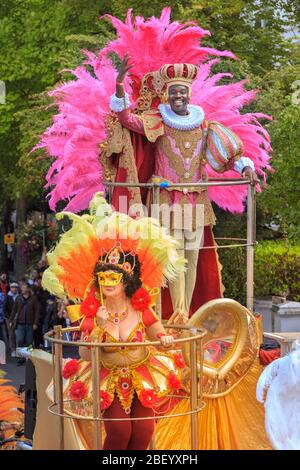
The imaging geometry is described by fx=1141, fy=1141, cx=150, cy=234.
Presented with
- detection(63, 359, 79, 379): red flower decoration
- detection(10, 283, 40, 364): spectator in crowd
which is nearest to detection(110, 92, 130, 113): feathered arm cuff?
detection(63, 359, 79, 379): red flower decoration

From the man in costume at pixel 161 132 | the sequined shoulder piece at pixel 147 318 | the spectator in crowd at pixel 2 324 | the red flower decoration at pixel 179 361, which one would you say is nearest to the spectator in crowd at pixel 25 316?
the spectator in crowd at pixel 2 324

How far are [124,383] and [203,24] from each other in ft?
42.6

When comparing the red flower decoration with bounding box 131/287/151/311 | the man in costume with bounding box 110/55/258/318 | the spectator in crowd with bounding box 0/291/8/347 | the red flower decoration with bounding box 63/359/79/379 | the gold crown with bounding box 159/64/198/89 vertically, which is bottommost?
the spectator in crowd with bounding box 0/291/8/347

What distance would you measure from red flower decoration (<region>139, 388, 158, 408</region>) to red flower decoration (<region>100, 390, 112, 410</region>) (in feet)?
0.60

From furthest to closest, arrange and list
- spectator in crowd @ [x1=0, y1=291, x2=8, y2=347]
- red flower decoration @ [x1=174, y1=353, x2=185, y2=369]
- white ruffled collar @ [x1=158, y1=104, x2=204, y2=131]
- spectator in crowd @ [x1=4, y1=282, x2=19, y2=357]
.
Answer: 1. spectator in crowd @ [x1=0, y1=291, x2=8, y2=347]
2. spectator in crowd @ [x1=4, y1=282, x2=19, y2=357]
3. white ruffled collar @ [x1=158, y1=104, x2=204, y2=131]
4. red flower decoration @ [x1=174, y1=353, x2=185, y2=369]

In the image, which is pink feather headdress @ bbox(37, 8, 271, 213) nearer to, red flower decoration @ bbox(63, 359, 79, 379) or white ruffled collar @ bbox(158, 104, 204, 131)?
white ruffled collar @ bbox(158, 104, 204, 131)

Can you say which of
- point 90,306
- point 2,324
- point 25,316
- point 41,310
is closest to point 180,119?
point 90,306

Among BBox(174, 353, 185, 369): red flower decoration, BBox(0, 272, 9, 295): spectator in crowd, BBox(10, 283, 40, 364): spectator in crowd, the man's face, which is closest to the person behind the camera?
BBox(174, 353, 185, 369): red flower decoration

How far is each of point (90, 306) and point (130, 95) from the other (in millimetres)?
3366

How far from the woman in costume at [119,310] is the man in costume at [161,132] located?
199 centimetres

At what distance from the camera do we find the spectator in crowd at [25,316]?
17.3 meters

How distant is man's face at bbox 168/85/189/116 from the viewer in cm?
905

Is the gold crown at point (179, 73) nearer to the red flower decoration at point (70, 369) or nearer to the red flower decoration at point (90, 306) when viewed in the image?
the red flower decoration at point (90, 306)

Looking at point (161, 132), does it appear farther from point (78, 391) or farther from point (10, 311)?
point (10, 311)
